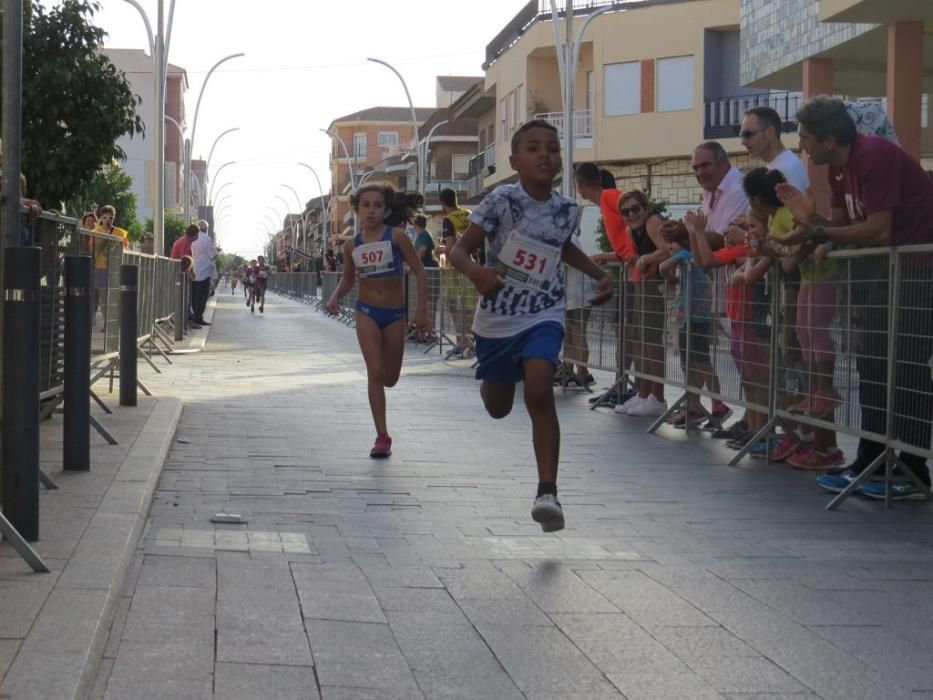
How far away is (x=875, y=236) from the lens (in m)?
8.19

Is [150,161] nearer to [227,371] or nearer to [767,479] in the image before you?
[227,371]

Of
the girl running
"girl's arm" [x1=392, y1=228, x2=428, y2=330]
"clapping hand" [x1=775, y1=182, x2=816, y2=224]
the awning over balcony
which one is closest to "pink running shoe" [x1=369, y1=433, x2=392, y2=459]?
the girl running

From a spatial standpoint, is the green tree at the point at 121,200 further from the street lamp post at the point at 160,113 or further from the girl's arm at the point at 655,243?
the girl's arm at the point at 655,243

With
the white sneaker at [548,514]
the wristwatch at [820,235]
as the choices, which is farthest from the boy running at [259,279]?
the white sneaker at [548,514]

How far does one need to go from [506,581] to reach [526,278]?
5.97ft

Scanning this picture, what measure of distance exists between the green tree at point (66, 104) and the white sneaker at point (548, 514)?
492 inches

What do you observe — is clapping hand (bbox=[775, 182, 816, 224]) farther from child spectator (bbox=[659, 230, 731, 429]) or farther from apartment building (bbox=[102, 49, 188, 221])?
apartment building (bbox=[102, 49, 188, 221])

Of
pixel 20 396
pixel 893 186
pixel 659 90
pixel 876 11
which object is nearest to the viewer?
pixel 20 396

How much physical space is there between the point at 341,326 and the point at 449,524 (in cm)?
2771

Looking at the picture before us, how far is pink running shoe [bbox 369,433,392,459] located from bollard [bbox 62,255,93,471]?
2276mm

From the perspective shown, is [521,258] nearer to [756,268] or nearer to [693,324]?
[756,268]

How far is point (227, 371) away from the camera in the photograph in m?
17.9

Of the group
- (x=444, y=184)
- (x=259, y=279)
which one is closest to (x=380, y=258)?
(x=259, y=279)

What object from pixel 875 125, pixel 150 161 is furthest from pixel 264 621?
pixel 150 161
